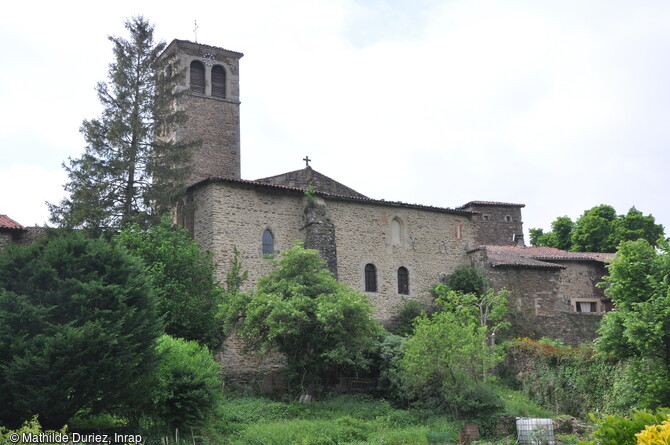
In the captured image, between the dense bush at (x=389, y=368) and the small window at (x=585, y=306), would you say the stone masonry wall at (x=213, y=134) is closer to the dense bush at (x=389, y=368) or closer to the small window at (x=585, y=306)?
the dense bush at (x=389, y=368)

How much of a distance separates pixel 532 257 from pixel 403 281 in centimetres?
945

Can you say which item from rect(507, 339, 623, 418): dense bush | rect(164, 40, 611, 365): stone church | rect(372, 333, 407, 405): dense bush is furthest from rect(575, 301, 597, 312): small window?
rect(372, 333, 407, 405): dense bush

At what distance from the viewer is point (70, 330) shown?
14898mm

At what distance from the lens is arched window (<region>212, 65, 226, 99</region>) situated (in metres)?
36.3

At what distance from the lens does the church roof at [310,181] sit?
3128cm

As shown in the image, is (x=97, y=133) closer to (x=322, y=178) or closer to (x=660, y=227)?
(x=322, y=178)

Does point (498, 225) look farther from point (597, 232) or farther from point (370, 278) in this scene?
point (370, 278)

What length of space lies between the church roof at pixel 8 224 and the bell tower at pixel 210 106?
8.53m

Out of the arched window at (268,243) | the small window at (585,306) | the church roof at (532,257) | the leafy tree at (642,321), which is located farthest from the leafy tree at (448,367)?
the small window at (585,306)

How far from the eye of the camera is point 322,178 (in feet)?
106

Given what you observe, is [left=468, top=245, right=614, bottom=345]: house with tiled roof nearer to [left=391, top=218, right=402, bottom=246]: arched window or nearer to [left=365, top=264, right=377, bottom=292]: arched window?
[left=391, top=218, right=402, bottom=246]: arched window

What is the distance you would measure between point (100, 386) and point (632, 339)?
13209 millimetres

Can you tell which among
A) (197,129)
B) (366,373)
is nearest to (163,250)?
(366,373)

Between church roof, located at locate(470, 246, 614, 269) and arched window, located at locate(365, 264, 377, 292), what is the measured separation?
5338 mm
